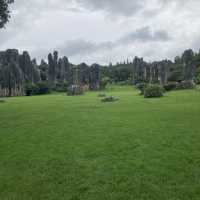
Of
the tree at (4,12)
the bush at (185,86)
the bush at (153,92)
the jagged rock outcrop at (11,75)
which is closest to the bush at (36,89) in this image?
the jagged rock outcrop at (11,75)

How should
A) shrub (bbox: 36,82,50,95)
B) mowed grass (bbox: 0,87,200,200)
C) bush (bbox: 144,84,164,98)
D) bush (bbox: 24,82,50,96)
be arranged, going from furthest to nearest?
shrub (bbox: 36,82,50,95), bush (bbox: 24,82,50,96), bush (bbox: 144,84,164,98), mowed grass (bbox: 0,87,200,200)

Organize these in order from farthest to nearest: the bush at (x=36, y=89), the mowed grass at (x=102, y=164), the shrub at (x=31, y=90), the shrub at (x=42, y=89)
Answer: the shrub at (x=42, y=89) < the bush at (x=36, y=89) < the shrub at (x=31, y=90) < the mowed grass at (x=102, y=164)

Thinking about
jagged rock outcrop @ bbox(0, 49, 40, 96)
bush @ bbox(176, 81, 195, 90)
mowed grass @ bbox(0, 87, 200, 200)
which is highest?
jagged rock outcrop @ bbox(0, 49, 40, 96)

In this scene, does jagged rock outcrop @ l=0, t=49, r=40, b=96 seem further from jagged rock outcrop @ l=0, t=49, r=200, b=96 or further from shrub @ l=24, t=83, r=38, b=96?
shrub @ l=24, t=83, r=38, b=96

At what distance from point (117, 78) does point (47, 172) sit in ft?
334

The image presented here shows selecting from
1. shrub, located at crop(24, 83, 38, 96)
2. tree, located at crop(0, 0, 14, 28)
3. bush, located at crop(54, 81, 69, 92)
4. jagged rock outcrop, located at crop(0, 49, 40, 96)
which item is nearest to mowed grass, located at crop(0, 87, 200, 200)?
tree, located at crop(0, 0, 14, 28)

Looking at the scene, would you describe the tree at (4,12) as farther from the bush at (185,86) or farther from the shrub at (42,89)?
the shrub at (42,89)

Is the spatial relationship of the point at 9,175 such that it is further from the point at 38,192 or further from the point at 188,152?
the point at 188,152

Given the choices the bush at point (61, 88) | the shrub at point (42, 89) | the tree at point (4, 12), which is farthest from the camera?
the bush at point (61, 88)

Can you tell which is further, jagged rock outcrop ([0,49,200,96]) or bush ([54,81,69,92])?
bush ([54,81,69,92])

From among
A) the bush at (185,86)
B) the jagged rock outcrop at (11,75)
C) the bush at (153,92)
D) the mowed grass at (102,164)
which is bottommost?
the mowed grass at (102,164)

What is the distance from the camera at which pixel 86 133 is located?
11078mm

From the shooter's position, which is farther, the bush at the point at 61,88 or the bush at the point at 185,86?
the bush at the point at 61,88

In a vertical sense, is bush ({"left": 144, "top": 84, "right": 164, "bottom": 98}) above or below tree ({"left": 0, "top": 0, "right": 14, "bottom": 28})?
below
